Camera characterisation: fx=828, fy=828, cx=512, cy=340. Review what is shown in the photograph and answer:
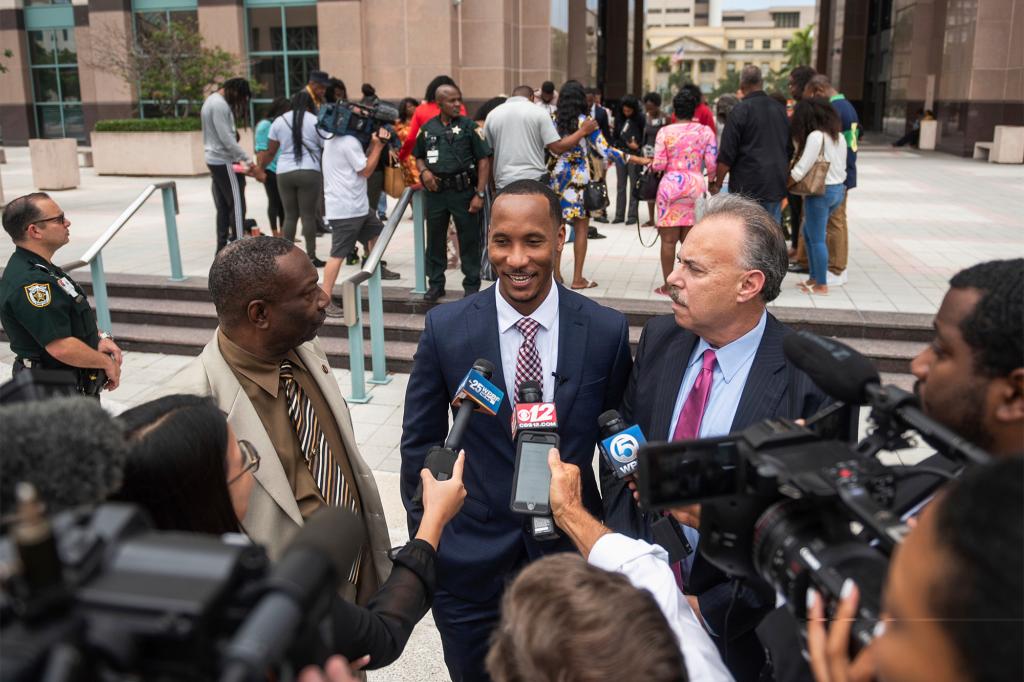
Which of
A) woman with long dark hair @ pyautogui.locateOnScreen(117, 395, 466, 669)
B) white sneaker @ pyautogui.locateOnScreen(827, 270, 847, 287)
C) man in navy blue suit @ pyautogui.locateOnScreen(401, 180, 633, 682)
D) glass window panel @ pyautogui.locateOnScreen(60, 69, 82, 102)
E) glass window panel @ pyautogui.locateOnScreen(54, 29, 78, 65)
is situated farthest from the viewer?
glass window panel @ pyautogui.locateOnScreen(60, 69, 82, 102)

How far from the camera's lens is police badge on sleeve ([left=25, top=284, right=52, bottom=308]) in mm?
3734

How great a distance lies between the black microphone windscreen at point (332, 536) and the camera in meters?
0.99

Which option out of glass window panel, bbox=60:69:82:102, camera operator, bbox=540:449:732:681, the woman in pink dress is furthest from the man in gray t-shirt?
glass window panel, bbox=60:69:82:102

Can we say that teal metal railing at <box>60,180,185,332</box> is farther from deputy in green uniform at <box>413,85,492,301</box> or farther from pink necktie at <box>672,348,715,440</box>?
pink necktie at <box>672,348,715,440</box>

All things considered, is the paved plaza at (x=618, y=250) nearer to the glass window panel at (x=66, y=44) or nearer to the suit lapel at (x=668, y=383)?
the suit lapel at (x=668, y=383)

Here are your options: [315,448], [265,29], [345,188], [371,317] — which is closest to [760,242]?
[315,448]

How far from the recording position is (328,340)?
7473mm

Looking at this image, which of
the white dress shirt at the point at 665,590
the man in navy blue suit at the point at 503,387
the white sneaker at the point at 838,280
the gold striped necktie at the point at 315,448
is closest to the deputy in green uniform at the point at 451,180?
the white sneaker at the point at 838,280

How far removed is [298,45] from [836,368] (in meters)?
22.8

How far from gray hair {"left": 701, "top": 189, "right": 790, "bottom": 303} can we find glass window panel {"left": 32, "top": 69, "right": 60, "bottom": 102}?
3000 centimetres

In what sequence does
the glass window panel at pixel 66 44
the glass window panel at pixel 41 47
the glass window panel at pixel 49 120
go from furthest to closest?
the glass window panel at pixel 49 120 → the glass window panel at pixel 41 47 → the glass window panel at pixel 66 44

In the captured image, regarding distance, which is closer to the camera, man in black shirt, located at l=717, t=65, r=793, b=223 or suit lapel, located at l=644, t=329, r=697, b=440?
suit lapel, located at l=644, t=329, r=697, b=440

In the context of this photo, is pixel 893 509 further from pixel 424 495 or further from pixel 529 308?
pixel 529 308

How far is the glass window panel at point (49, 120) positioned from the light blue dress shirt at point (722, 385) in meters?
29.8
